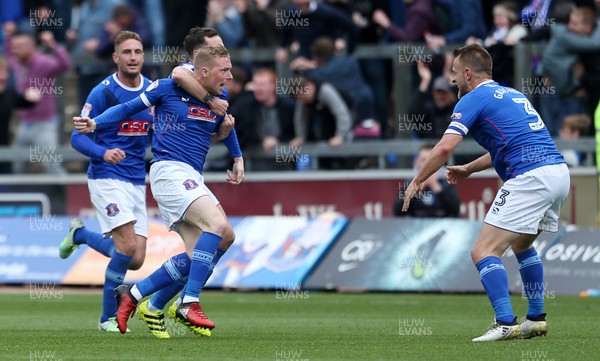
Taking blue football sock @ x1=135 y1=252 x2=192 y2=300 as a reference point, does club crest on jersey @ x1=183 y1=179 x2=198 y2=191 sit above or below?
above

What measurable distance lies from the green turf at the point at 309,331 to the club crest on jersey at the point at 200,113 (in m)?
1.92

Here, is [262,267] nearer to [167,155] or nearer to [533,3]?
[533,3]

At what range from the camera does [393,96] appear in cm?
1952

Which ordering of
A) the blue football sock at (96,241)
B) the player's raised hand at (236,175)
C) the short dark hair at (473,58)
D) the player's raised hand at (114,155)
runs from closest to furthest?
1. the short dark hair at (473,58)
2. the player's raised hand at (114,155)
3. the player's raised hand at (236,175)
4. the blue football sock at (96,241)

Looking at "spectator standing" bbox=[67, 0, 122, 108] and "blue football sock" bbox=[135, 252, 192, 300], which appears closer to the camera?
"blue football sock" bbox=[135, 252, 192, 300]

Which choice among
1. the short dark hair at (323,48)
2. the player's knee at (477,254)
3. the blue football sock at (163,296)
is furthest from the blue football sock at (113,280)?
the short dark hair at (323,48)

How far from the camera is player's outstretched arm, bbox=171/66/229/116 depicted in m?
11.1

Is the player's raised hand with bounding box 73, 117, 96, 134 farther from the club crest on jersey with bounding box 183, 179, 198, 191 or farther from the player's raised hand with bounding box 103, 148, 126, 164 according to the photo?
the club crest on jersey with bounding box 183, 179, 198, 191

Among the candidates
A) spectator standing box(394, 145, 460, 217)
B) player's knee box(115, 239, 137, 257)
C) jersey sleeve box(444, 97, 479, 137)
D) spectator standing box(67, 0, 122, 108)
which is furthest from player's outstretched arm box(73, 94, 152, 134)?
spectator standing box(67, 0, 122, 108)

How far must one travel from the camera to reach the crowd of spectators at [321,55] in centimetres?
1822

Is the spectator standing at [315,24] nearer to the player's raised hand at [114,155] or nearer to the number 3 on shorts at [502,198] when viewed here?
the player's raised hand at [114,155]

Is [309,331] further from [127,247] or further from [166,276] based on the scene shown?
[127,247]

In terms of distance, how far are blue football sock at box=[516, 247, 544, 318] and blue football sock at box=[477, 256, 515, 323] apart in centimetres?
54

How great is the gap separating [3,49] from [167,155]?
11.1 metres
